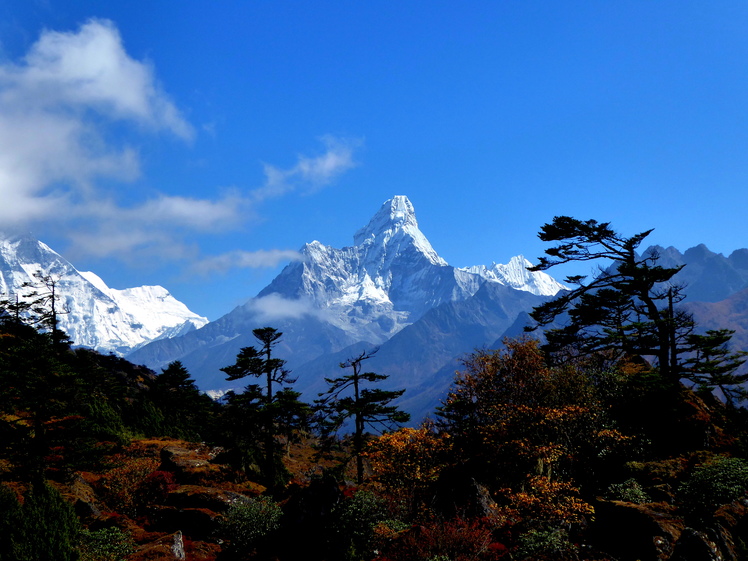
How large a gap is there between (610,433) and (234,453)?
74.4 ft

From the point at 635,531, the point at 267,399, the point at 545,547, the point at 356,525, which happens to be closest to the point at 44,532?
the point at 356,525

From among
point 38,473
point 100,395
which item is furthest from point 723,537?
point 100,395

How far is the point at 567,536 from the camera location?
15.2m

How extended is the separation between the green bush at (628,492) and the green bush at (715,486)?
1536 mm

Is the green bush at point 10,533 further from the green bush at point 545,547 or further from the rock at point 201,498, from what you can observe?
the green bush at point 545,547

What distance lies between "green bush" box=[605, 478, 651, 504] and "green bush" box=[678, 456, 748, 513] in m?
1.54

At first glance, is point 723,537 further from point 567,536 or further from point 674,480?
point 674,480

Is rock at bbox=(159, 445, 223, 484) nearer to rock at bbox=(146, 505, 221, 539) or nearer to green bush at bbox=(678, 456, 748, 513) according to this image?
rock at bbox=(146, 505, 221, 539)

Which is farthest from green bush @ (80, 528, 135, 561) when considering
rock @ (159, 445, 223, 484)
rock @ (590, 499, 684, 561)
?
rock @ (590, 499, 684, 561)

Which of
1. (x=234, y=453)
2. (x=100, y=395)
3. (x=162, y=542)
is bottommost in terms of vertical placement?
(x=162, y=542)

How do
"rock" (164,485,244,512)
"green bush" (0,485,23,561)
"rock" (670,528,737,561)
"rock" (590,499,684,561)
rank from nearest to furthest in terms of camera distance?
1. "rock" (670,528,737,561)
2. "green bush" (0,485,23,561)
3. "rock" (590,499,684,561)
4. "rock" (164,485,244,512)

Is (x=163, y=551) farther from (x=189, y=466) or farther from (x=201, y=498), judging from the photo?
(x=189, y=466)

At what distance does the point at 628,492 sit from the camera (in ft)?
61.8

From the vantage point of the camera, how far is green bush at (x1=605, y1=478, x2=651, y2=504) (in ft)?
60.1
